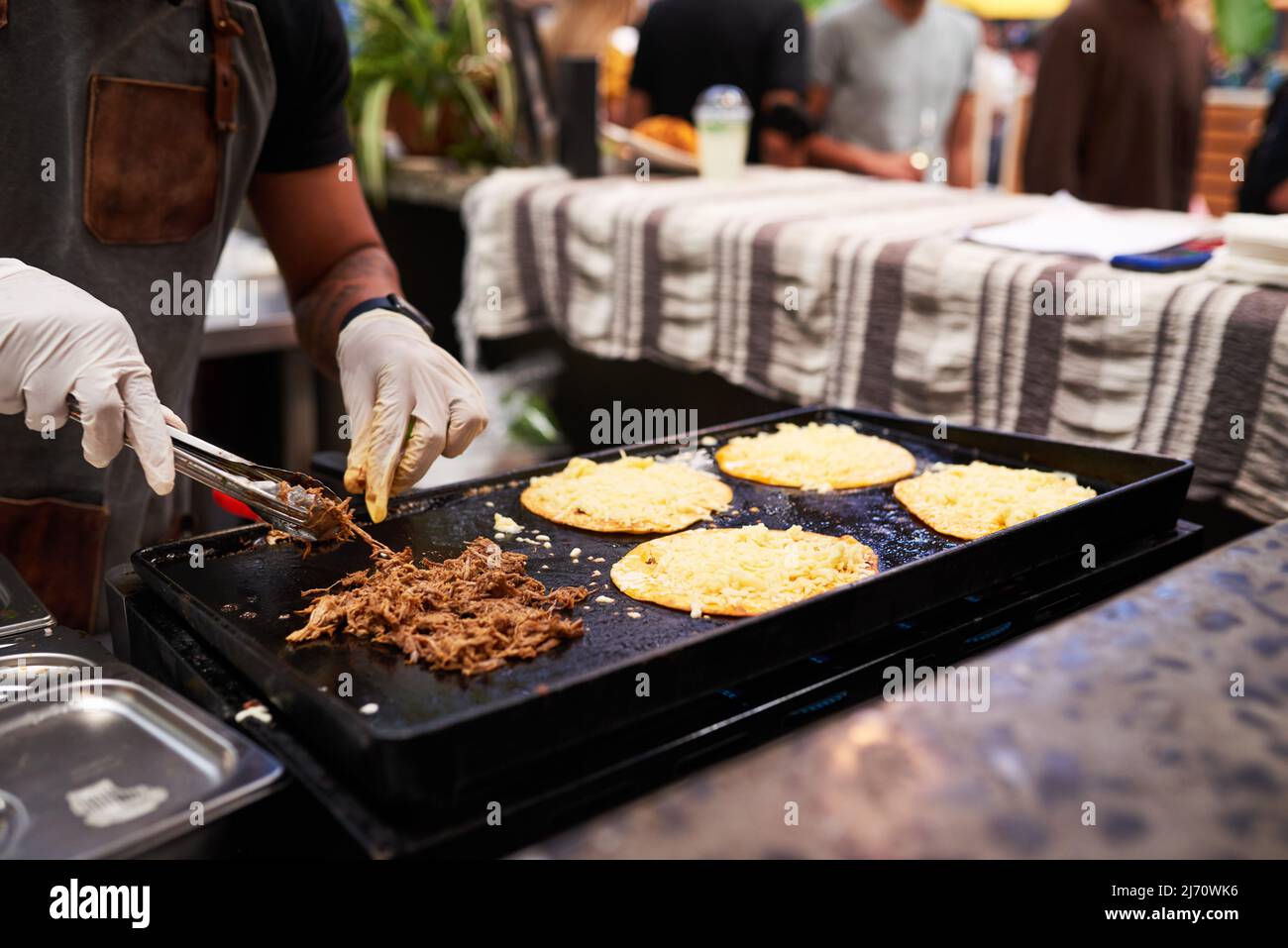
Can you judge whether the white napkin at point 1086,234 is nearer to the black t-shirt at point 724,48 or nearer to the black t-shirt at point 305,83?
the black t-shirt at point 305,83

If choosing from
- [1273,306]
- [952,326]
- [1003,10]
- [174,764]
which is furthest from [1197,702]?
[1003,10]

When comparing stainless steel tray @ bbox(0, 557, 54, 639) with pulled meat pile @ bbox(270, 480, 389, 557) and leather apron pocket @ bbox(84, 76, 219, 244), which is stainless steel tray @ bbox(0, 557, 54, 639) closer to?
pulled meat pile @ bbox(270, 480, 389, 557)

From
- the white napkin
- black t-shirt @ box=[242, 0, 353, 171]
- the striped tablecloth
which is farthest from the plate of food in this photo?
black t-shirt @ box=[242, 0, 353, 171]

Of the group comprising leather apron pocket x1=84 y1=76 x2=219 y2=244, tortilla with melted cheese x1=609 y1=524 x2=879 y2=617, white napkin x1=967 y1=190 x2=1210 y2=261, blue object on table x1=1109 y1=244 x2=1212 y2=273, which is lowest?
tortilla with melted cheese x1=609 y1=524 x2=879 y2=617

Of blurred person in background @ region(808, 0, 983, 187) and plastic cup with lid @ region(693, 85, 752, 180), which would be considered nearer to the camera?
plastic cup with lid @ region(693, 85, 752, 180)

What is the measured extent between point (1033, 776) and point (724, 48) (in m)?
4.04

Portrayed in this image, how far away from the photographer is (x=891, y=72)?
4.61 meters

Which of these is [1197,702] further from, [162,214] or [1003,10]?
[1003,10]

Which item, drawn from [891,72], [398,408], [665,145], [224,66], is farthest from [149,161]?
[891,72]

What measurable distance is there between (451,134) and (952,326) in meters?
2.43

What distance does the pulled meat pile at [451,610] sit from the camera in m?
1.06

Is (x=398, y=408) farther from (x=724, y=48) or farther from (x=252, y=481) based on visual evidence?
(x=724, y=48)

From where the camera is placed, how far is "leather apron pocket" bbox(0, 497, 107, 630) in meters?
1.70
